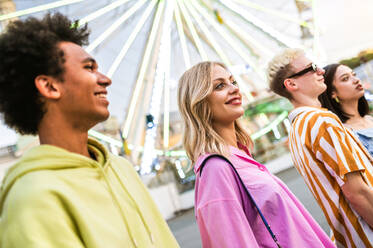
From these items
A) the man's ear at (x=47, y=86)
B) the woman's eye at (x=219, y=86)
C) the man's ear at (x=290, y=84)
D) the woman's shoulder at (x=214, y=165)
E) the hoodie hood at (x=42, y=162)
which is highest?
the man's ear at (x=47, y=86)

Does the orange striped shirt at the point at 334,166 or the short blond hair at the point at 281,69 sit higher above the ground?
the short blond hair at the point at 281,69

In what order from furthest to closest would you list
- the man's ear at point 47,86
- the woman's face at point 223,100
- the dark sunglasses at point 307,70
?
the dark sunglasses at point 307,70
the woman's face at point 223,100
the man's ear at point 47,86

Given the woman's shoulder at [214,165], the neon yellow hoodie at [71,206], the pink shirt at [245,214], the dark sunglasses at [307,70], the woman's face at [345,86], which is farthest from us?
the woman's face at [345,86]

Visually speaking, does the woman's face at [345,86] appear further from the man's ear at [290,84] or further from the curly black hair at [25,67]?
the curly black hair at [25,67]

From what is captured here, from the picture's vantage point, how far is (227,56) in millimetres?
12062

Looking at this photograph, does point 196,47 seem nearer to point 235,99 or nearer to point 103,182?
point 235,99

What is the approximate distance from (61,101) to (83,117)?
0.10 meters

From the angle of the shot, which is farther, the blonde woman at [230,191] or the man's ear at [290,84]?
the man's ear at [290,84]

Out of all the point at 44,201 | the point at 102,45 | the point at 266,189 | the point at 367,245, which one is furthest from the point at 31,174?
the point at 102,45

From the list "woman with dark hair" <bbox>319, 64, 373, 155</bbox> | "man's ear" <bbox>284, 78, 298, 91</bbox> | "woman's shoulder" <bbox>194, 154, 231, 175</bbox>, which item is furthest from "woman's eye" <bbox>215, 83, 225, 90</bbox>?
"woman with dark hair" <bbox>319, 64, 373, 155</bbox>

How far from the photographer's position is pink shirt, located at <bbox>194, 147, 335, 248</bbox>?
138 centimetres

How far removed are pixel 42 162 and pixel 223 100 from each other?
39.7 inches

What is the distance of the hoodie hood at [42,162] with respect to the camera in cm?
102

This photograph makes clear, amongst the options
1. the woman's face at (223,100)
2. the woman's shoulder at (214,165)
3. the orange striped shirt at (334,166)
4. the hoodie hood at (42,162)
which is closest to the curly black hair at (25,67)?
the hoodie hood at (42,162)
